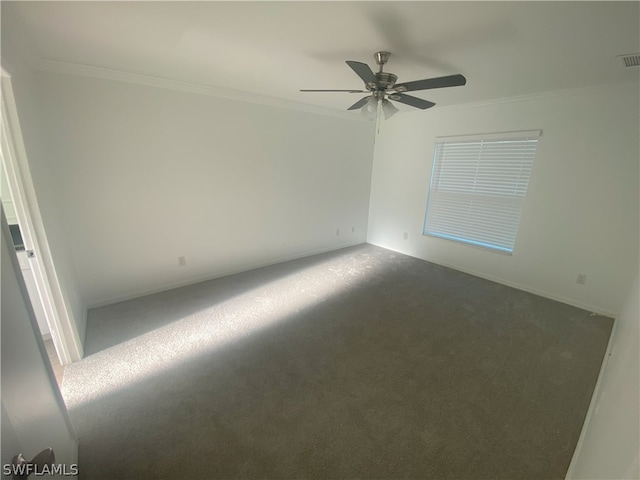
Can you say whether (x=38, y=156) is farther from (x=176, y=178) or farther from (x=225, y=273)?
(x=225, y=273)

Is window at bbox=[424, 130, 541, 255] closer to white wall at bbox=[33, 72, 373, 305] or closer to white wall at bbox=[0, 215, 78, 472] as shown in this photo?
white wall at bbox=[33, 72, 373, 305]

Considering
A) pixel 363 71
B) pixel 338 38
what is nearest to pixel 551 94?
pixel 363 71

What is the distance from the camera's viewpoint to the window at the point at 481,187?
3.28m

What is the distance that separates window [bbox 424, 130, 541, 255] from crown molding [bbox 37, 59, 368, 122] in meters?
1.88

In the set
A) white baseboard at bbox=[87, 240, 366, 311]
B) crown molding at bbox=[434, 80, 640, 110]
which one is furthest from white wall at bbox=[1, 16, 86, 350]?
crown molding at bbox=[434, 80, 640, 110]

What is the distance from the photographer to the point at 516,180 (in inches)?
130

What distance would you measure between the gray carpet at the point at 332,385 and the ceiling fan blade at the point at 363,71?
2.07m

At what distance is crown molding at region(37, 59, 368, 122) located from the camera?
2230 millimetres

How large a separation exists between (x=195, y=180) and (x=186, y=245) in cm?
77

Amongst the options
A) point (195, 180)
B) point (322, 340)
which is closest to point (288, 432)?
point (322, 340)

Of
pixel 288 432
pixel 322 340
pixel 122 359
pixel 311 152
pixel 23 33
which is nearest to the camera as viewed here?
pixel 288 432

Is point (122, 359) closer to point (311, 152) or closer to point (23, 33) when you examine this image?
point (23, 33)

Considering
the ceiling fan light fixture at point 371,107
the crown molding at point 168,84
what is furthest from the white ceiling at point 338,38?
the ceiling fan light fixture at point 371,107

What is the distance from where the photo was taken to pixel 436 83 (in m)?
1.80
